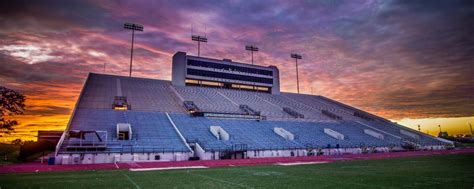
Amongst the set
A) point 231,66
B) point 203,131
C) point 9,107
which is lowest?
point 203,131

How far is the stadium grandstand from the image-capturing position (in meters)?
33.3

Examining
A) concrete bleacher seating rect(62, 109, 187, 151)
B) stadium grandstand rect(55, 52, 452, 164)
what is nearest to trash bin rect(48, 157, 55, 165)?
stadium grandstand rect(55, 52, 452, 164)

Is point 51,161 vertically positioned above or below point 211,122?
below

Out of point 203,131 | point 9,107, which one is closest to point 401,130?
point 203,131

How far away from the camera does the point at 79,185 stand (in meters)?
14.6

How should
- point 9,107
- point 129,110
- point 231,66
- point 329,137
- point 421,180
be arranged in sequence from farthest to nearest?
point 231,66 → point 329,137 → point 129,110 → point 9,107 → point 421,180

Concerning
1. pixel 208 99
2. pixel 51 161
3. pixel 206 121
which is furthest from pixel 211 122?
pixel 51 161

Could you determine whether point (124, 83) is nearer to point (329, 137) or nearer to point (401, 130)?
point (329, 137)

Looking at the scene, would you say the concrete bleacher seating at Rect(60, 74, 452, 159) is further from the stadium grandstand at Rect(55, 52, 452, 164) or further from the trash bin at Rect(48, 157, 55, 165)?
the trash bin at Rect(48, 157, 55, 165)

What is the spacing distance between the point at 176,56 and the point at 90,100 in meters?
21.3

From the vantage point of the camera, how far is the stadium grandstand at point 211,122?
33.3m

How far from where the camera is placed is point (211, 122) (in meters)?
45.7

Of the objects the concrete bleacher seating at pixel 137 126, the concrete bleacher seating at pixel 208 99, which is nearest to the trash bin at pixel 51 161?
the concrete bleacher seating at pixel 137 126

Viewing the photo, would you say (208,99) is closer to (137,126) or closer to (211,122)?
(211,122)
